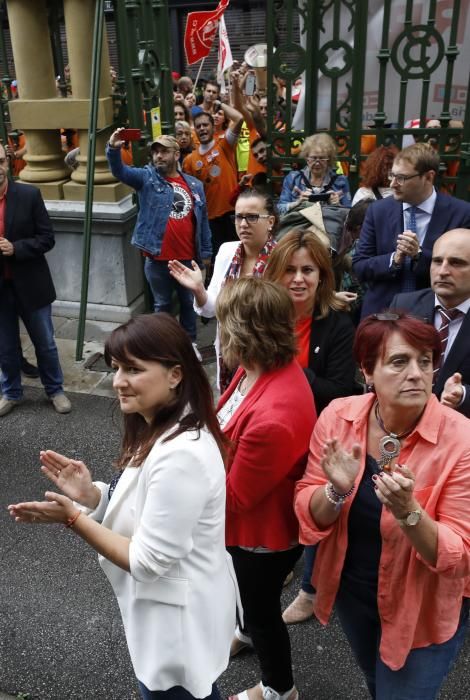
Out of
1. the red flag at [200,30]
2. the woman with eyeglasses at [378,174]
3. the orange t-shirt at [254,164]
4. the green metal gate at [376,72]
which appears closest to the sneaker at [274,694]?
the woman with eyeglasses at [378,174]

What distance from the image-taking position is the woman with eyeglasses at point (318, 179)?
4535mm

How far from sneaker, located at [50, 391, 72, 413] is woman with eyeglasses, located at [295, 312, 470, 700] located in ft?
10.3

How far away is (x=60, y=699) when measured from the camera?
2.62 metres

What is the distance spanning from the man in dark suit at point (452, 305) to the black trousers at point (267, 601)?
0.92 meters

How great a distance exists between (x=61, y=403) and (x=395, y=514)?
361 cm

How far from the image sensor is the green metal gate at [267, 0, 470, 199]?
174 inches

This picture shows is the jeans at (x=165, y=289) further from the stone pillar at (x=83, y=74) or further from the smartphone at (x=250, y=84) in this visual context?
the smartphone at (x=250, y=84)

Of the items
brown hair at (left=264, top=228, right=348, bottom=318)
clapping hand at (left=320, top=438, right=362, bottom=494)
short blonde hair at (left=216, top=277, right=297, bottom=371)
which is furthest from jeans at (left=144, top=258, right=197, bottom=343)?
clapping hand at (left=320, top=438, right=362, bottom=494)

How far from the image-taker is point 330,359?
8.93ft

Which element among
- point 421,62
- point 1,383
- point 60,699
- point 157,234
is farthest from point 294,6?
point 60,699

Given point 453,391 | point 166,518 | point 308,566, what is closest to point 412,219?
point 453,391

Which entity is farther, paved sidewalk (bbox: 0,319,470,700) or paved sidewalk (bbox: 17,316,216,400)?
paved sidewalk (bbox: 17,316,216,400)

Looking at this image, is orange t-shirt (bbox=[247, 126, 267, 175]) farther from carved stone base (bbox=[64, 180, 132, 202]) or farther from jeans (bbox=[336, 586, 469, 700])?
jeans (bbox=[336, 586, 469, 700])

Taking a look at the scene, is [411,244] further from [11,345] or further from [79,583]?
[11,345]
